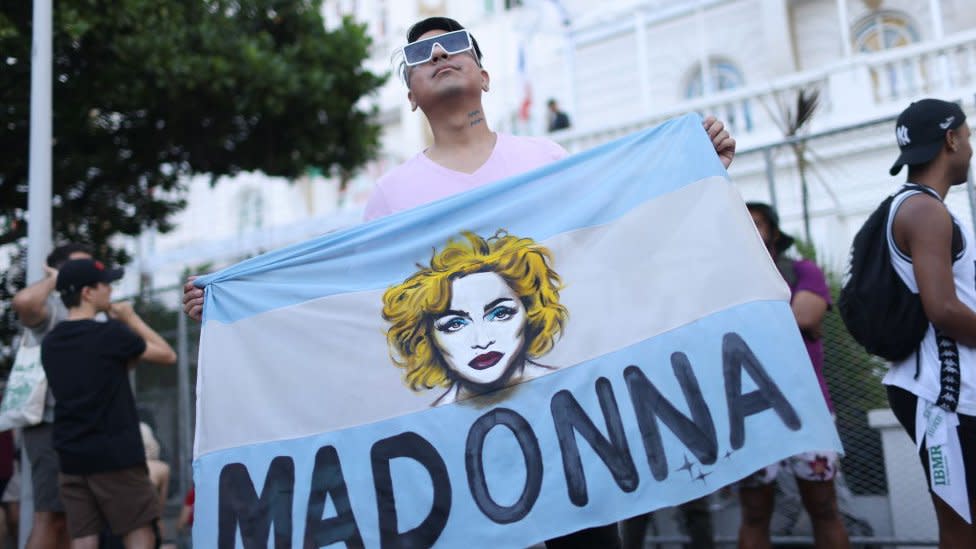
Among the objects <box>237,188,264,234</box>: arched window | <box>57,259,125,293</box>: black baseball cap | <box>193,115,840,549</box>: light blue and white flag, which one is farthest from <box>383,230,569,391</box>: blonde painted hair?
<box>237,188,264,234</box>: arched window

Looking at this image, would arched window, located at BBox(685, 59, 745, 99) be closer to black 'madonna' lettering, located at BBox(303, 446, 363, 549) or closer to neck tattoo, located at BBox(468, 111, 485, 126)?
neck tattoo, located at BBox(468, 111, 485, 126)

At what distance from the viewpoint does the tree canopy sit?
8555 millimetres

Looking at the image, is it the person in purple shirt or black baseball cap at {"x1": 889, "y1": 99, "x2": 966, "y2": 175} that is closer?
black baseball cap at {"x1": 889, "y1": 99, "x2": 966, "y2": 175}

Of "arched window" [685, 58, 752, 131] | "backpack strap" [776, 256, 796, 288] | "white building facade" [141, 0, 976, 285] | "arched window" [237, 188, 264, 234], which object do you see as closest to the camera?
"backpack strap" [776, 256, 796, 288]

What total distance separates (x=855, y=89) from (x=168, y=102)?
9.00 m

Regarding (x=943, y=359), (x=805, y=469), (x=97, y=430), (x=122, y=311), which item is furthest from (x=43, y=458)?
(x=943, y=359)

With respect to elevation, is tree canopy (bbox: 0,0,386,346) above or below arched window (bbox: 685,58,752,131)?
below

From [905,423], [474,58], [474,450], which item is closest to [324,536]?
[474,450]

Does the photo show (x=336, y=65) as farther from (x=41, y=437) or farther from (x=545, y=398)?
(x=545, y=398)

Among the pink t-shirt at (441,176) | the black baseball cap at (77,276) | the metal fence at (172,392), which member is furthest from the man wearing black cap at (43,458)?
the metal fence at (172,392)

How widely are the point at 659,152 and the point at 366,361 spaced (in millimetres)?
1196

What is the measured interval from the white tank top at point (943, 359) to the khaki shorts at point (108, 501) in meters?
3.48

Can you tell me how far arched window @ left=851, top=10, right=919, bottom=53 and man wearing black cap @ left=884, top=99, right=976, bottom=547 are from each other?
15.4m

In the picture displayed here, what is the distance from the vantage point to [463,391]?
3016mm
